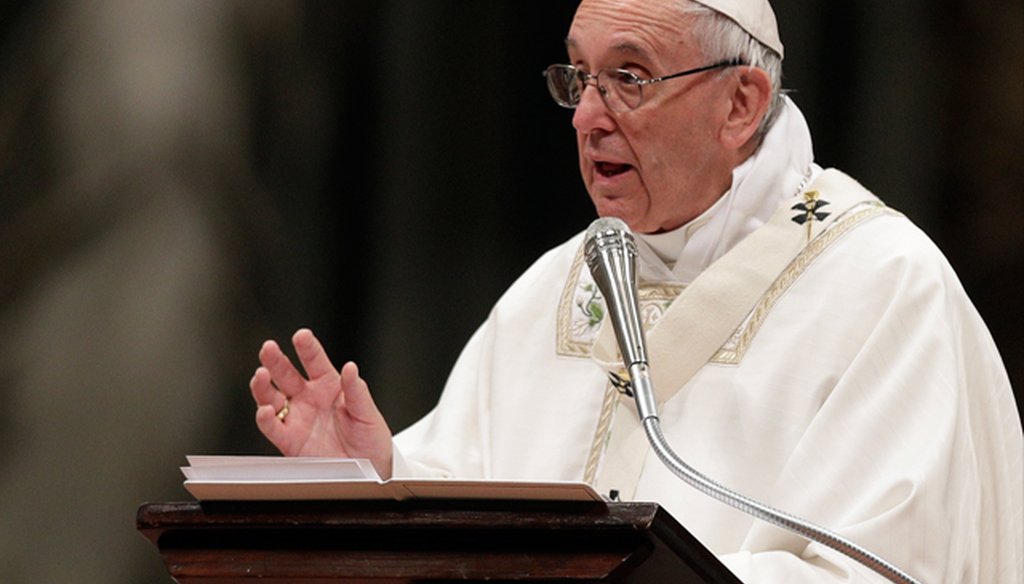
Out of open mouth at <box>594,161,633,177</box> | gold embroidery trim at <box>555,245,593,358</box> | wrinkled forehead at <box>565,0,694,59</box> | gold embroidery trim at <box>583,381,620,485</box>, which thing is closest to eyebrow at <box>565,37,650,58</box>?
wrinkled forehead at <box>565,0,694,59</box>

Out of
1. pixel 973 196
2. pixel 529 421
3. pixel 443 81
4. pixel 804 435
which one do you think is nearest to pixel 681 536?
pixel 804 435

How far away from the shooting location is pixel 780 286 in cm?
354

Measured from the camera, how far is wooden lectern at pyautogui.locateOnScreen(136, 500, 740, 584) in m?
2.28

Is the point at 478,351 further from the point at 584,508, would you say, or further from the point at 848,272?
the point at 584,508

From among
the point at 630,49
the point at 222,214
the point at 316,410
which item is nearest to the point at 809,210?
the point at 630,49

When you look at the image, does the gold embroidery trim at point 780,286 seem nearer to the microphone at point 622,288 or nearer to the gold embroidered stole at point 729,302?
the gold embroidered stole at point 729,302

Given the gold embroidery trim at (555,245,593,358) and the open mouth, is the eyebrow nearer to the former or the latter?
the open mouth

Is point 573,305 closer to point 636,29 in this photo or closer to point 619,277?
point 636,29

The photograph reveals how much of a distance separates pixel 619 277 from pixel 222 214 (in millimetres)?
3142

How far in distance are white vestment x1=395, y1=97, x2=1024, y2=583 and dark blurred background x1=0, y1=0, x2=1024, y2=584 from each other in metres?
1.47

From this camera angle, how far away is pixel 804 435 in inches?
125

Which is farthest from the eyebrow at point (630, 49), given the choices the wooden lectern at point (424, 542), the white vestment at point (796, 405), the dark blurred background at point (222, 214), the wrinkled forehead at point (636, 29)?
the dark blurred background at point (222, 214)

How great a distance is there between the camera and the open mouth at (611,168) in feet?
12.0

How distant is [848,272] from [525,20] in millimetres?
2372
